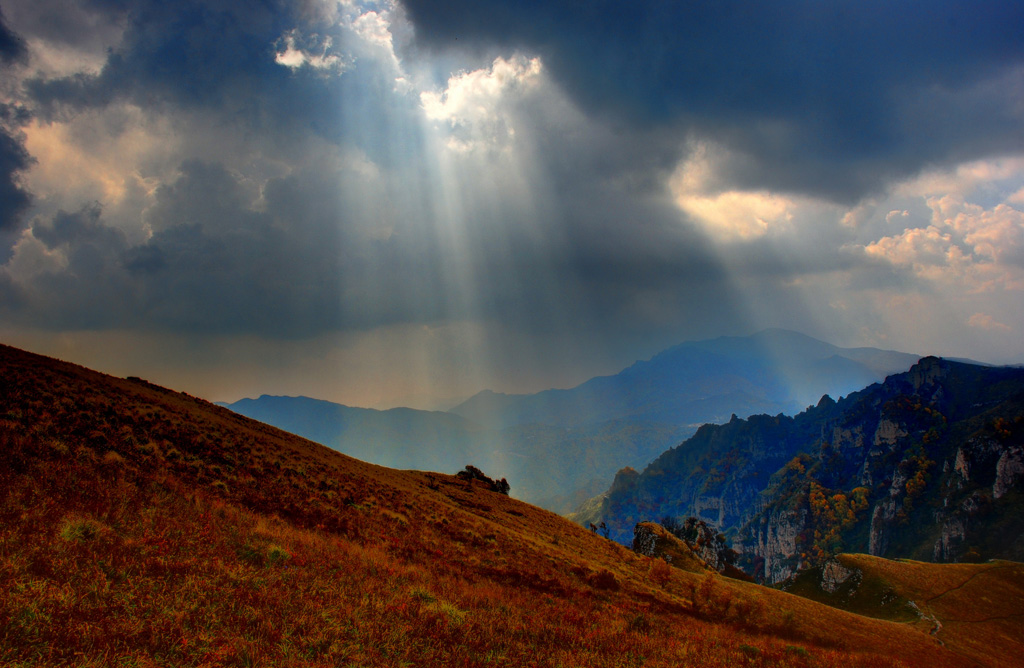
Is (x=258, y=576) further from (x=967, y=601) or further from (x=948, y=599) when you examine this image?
(x=948, y=599)

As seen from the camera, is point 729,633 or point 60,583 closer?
point 60,583

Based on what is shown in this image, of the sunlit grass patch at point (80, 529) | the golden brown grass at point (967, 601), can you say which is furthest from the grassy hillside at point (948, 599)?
the sunlit grass patch at point (80, 529)

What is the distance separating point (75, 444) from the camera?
17859 millimetres

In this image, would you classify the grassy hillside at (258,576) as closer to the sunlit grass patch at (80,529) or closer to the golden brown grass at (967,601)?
the sunlit grass patch at (80,529)

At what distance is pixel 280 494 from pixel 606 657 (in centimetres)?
→ 1867

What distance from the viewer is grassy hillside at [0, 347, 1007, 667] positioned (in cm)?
823

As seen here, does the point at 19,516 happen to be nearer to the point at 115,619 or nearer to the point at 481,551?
the point at 115,619

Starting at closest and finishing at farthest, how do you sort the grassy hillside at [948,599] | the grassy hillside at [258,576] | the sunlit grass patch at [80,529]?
the grassy hillside at [258,576]
the sunlit grass patch at [80,529]
the grassy hillside at [948,599]

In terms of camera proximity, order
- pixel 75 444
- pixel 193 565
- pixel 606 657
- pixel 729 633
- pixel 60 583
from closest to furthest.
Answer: pixel 60 583 → pixel 193 565 → pixel 606 657 → pixel 75 444 → pixel 729 633

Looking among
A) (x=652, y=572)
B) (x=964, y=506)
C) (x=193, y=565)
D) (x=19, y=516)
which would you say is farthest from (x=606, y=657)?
(x=964, y=506)

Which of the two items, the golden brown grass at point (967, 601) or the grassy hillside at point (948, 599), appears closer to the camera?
the golden brown grass at point (967, 601)

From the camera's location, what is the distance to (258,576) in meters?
11.4

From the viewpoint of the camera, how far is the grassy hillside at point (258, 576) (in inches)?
324

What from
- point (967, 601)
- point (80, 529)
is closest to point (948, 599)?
point (967, 601)
